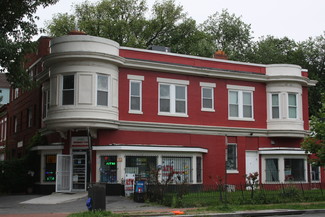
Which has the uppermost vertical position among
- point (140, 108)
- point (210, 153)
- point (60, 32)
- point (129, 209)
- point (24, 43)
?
point (60, 32)

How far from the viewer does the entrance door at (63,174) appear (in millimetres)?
26266

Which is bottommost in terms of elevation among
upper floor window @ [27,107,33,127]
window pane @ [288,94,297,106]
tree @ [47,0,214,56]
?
upper floor window @ [27,107,33,127]

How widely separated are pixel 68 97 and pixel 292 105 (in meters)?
15.6

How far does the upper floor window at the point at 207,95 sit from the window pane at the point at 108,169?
7519 mm

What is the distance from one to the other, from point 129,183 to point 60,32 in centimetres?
3179

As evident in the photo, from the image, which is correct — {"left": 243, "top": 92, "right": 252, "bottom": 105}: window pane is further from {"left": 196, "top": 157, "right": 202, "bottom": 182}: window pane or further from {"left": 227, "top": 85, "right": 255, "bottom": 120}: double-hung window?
{"left": 196, "top": 157, "right": 202, "bottom": 182}: window pane

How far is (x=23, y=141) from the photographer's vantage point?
35094 mm

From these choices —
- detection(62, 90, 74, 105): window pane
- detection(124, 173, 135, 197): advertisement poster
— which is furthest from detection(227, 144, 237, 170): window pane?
detection(62, 90, 74, 105): window pane

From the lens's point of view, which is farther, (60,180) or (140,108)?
(140,108)

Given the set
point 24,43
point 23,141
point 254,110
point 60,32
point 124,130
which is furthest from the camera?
point 60,32

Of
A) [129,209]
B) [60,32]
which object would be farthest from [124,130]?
[60,32]

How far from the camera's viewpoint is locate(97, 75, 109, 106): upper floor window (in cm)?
2614

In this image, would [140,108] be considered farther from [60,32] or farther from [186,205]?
[60,32]

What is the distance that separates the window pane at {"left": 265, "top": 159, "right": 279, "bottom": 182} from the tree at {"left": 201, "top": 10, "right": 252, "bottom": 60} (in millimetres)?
27011
